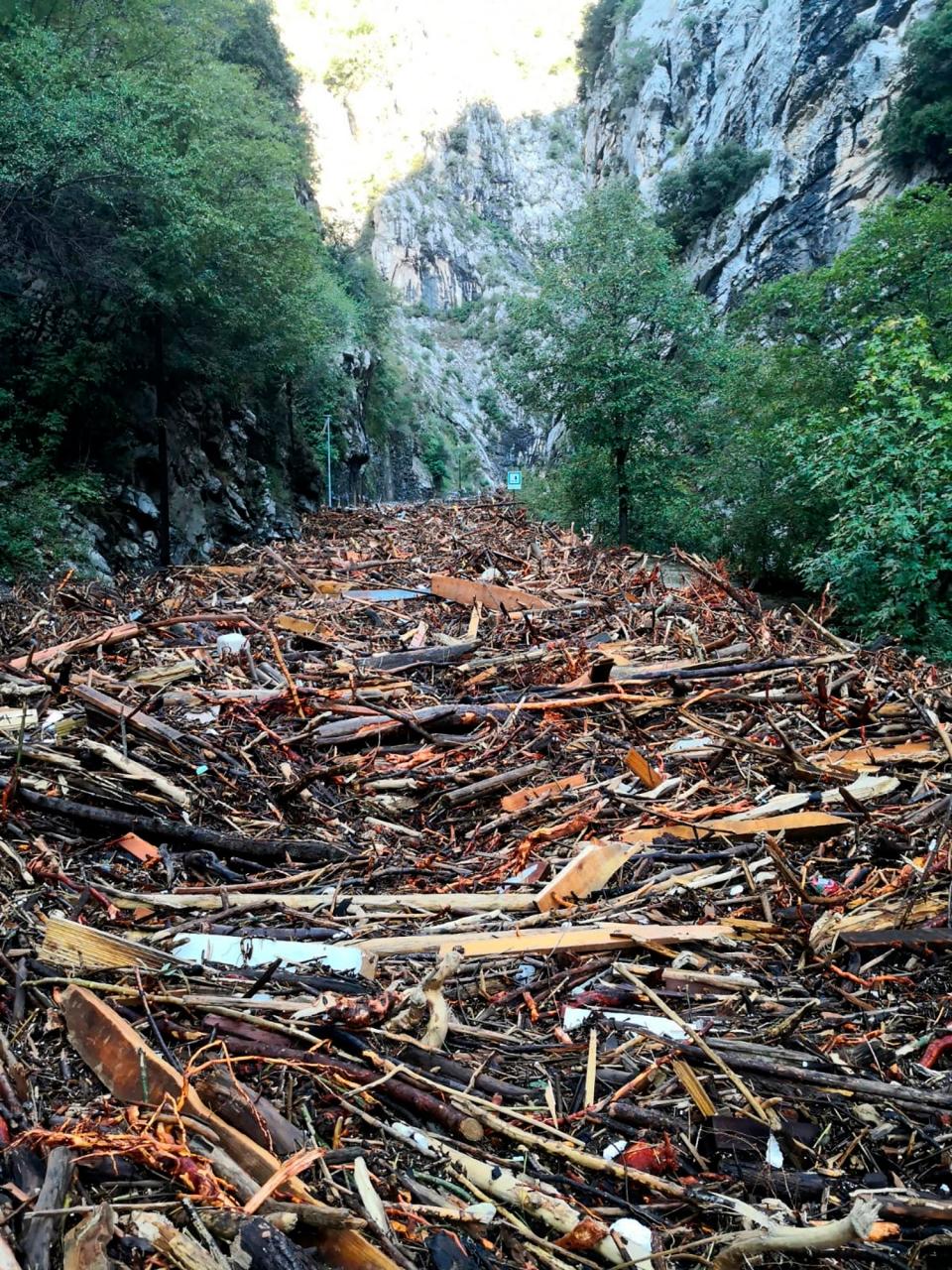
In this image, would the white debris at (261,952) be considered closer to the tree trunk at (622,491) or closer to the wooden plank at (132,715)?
the wooden plank at (132,715)

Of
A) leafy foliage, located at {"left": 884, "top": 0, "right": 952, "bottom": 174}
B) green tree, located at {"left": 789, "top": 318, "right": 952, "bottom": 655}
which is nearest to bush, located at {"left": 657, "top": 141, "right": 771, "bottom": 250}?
leafy foliage, located at {"left": 884, "top": 0, "right": 952, "bottom": 174}

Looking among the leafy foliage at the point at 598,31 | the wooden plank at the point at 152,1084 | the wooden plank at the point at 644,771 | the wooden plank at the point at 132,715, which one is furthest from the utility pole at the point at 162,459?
the leafy foliage at the point at 598,31

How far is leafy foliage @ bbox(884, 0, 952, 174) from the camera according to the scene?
25609 millimetres

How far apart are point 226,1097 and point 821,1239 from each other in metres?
1.30

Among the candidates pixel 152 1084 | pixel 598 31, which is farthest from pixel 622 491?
pixel 598 31

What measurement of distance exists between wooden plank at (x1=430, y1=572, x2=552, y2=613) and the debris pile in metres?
2.36

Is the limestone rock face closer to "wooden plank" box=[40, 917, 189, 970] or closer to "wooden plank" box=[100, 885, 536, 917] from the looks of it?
Result: "wooden plank" box=[100, 885, 536, 917]

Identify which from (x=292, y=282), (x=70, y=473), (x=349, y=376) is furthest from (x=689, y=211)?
(x=70, y=473)

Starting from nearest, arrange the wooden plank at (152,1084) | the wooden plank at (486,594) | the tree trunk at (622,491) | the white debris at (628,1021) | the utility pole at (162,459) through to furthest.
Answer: the wooden plank at (152,1084) → the white debris at (628,1021) → the wooden plank at (486,594) → the utility pole at (162,459) → the tree trunk at (622,491)

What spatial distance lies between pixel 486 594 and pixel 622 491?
37.8ft

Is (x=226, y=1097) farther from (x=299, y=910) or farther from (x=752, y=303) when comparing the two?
(x=752, y=303)

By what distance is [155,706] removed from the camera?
479 cm

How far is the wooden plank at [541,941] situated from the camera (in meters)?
2.63

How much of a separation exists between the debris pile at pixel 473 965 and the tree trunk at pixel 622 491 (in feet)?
44.2
